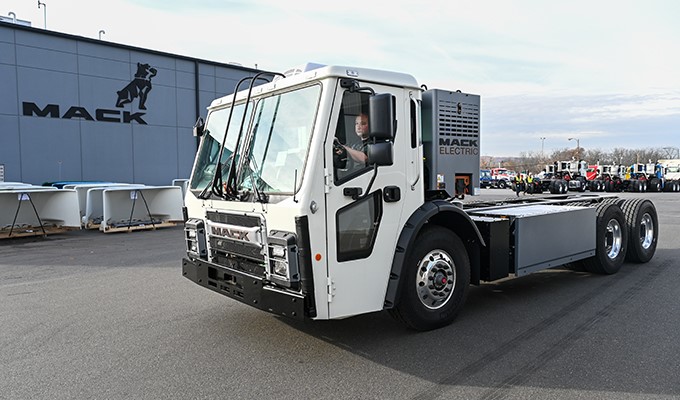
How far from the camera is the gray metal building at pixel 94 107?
1783 cm

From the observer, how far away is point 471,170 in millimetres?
6301

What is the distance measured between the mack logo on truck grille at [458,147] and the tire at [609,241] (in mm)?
2862

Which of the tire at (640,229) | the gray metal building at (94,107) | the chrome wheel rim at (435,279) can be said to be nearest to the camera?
the chrome wheel rim at (435,279)

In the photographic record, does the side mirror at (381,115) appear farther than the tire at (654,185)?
No

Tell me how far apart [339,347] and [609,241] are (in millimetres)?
5539

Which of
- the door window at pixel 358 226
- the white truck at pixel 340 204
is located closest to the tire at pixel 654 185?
the white truck at pixel 340 204

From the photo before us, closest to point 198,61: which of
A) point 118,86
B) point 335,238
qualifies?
point 118,86

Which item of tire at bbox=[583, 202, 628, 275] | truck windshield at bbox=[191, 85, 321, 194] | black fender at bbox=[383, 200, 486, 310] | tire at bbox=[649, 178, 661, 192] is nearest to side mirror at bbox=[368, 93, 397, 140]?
truck windshield at bbox=[191, 85, 321, 194]

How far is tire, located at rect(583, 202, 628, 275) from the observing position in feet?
25.9

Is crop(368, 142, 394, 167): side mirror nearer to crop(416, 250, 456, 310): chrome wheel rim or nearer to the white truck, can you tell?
the white truck

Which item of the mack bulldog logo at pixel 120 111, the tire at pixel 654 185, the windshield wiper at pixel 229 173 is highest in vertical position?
the mack bulldog logo at pixel 120 111

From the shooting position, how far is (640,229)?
8812mm

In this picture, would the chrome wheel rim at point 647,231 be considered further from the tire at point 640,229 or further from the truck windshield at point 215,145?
the truck windshield at point 215,145

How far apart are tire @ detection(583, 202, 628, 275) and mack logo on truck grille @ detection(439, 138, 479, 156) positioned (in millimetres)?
2862
